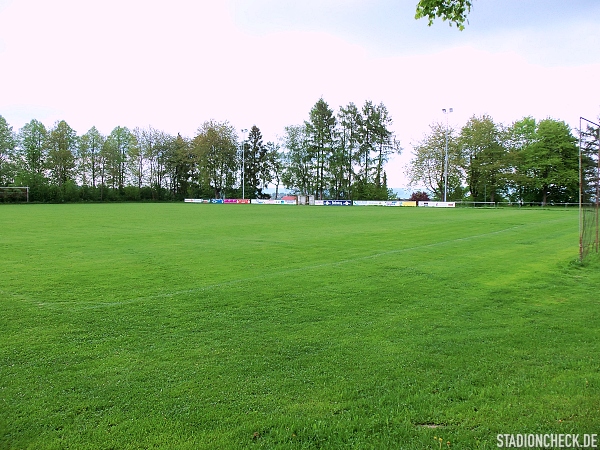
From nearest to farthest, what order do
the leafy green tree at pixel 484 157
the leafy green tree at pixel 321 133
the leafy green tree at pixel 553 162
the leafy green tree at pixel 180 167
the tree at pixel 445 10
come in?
1. the tree at pixel 445 10
2. the leafy green tree at pixel 553 162
3. the leafy green tree at pixel 484 157
4. the leafy green tree at pixel 321 133
5. the leafy green tree at pixel 180 167

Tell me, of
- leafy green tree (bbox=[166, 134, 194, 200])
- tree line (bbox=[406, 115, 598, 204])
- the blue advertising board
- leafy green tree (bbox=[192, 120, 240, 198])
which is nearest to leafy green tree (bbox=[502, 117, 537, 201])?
tree line (bbox=[406, 115, 598, 204])

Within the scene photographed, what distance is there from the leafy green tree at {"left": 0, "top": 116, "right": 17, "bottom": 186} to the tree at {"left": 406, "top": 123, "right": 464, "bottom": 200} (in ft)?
198

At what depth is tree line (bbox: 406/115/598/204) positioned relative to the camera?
5950cm

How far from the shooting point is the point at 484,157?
6369 cm

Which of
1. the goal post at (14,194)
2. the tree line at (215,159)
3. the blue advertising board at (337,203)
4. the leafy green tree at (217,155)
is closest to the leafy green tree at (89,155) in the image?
the tree line at (215,159)

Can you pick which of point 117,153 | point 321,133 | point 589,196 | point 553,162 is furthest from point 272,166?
point 589,196

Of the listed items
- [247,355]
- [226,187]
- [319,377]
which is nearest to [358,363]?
[319,377]

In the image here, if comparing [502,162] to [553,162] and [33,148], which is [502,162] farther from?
[33,148]

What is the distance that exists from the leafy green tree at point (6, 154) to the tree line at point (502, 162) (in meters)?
59.8

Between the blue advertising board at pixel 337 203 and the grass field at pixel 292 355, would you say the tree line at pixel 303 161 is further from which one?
the grass field at pixel 292 355

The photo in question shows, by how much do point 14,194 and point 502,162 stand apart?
66329mm

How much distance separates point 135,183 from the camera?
3009 inches

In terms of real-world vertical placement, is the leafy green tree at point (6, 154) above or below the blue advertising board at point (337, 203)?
above

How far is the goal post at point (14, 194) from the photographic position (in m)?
53.3
